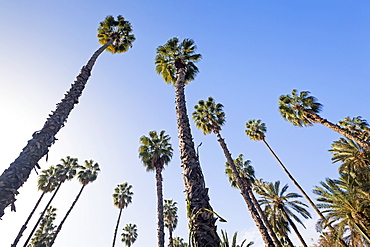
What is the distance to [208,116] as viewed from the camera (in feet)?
86.4

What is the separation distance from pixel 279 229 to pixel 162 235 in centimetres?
2031

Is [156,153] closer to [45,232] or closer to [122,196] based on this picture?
[122,196]

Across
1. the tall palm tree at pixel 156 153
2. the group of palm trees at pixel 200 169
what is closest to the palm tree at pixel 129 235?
the group of palm trees at pixel 200 169

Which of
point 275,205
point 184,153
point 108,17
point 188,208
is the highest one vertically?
point 108,17

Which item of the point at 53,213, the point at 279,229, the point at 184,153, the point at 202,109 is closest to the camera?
the point at 184,153

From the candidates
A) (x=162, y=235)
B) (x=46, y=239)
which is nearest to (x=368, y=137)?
(x=162, y=235)

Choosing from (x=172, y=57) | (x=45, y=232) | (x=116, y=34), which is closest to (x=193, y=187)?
(x=172, y=57)

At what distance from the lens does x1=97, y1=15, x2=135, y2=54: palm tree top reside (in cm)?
1670

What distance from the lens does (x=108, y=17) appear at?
54.8 ft

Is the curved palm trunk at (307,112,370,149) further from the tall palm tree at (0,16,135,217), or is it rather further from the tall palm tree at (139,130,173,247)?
the tall palm tree at (0,16,135,217)

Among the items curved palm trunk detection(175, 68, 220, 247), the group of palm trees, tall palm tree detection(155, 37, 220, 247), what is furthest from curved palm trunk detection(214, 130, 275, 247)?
curved palm trunk detection(175, 68, 220, 247)

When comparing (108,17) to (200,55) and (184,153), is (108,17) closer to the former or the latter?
(200,55)

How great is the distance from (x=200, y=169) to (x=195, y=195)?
0.73m

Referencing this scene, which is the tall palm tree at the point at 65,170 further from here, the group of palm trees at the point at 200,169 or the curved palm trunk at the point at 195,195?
the curved palm trunk at the point at 195,195
